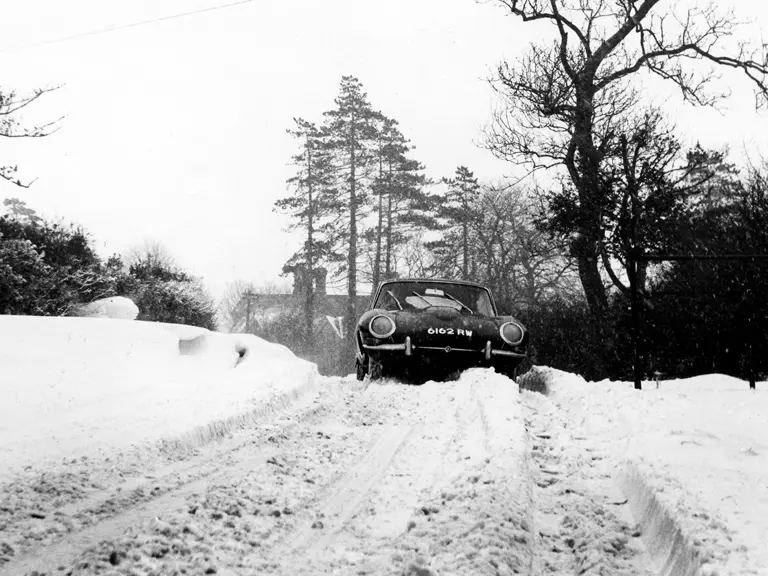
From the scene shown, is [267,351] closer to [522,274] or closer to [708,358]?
[708,358]

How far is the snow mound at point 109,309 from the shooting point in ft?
49.8

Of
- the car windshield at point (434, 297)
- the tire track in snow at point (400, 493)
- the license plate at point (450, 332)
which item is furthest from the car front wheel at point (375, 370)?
the tire track in snow at point (400, 493)

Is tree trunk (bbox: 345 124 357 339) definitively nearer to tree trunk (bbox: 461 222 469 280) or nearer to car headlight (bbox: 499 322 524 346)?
tree trunk (bbox: 461 222 469 280)

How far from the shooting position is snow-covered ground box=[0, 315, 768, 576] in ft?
8.39

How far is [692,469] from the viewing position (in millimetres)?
3402

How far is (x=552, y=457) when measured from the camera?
A: 4.37 metres

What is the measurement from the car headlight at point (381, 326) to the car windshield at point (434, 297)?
96cm

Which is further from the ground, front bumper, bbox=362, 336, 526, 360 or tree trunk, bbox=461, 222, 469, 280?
tree trunk, bbox=461, 222, 469, 280

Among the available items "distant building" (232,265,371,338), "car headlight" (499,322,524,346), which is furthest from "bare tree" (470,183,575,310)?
"car headlight" (499,322,524,346)

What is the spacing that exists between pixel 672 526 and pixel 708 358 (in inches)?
316

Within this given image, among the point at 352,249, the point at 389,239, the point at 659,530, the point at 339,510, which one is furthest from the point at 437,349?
the point at 389,239

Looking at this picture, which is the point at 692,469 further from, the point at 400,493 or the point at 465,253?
the point at 465,253

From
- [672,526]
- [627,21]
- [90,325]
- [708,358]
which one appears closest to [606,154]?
[627,21]

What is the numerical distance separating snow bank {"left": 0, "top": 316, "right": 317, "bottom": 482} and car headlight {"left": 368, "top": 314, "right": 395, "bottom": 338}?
3.34 feet
